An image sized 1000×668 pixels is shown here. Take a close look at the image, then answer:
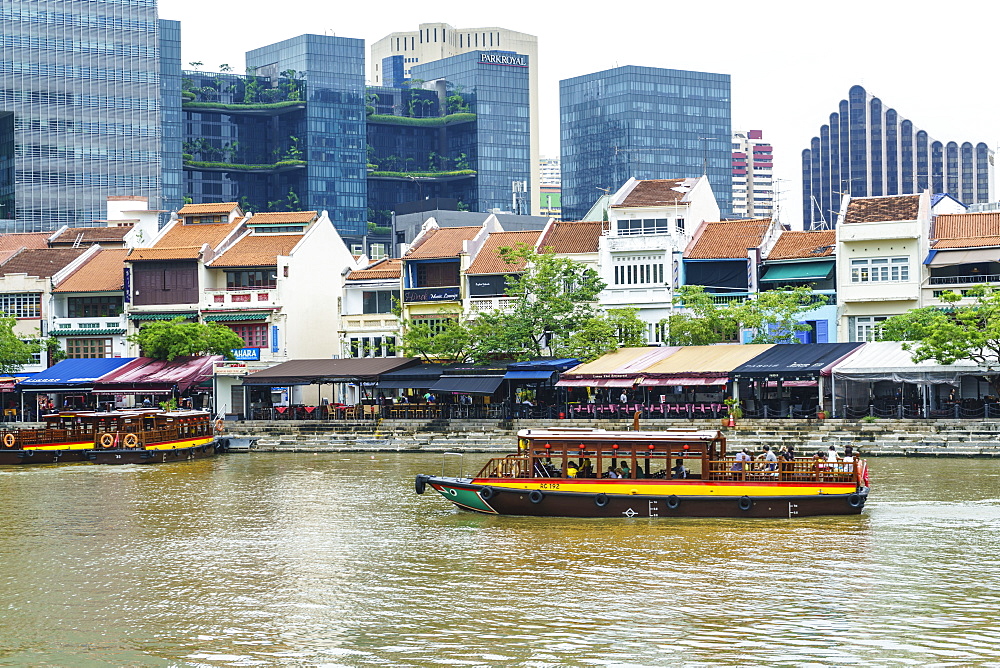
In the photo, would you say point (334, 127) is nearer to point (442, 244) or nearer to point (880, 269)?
point (442, 244)

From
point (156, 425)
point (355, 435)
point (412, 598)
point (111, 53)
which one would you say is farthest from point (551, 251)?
point (111, 53)

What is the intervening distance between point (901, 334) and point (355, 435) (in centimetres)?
2554

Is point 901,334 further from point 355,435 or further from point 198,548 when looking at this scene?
point 198,548

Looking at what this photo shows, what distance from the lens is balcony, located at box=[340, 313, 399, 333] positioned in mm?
77812

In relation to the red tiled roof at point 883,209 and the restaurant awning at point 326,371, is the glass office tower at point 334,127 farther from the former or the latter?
the red tiled roof at point 883,209

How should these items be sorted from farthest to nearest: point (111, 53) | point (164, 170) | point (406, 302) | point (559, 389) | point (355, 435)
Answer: point (164, 170) → point (111, 53) → point (406, 302) → point (559, 389) → point (355, 435)

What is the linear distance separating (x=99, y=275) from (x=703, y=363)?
3876cm

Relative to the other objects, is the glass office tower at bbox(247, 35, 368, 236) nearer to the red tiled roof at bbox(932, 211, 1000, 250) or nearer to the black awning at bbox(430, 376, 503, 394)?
the black awning at bbox(430, 376, 503, 394)

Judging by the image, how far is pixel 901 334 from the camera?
61.0m

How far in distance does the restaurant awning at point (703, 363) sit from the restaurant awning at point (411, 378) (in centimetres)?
1196

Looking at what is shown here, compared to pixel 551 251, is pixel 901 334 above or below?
below

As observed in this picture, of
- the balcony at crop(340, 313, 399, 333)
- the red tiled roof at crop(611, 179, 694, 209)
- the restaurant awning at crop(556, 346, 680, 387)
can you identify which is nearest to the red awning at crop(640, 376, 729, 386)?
the restaurant awning at crop(556, 346, 680, 387)

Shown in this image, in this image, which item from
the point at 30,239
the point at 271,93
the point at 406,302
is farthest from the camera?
the point at 271,93

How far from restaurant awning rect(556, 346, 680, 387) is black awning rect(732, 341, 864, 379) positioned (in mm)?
4954
